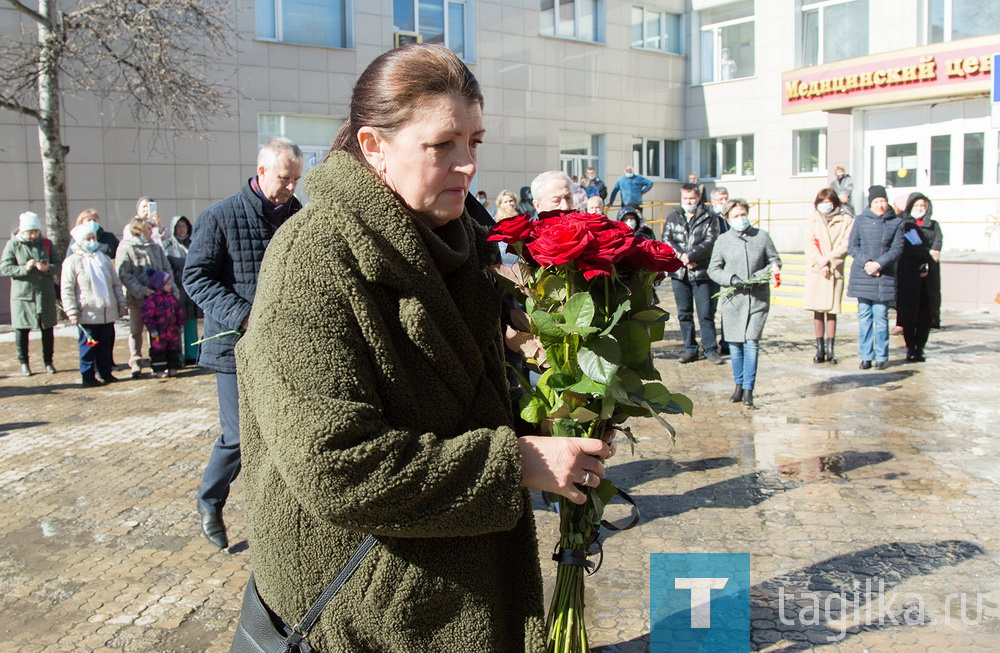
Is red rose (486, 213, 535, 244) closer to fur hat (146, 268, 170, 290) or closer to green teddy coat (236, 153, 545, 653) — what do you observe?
green teddy coat (236, 153, 545, 653)

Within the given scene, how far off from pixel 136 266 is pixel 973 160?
60.6 ft

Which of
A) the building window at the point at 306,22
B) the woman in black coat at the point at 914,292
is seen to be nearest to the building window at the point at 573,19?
the building window at the point at 306,22

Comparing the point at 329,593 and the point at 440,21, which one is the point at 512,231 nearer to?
the point at 329,593

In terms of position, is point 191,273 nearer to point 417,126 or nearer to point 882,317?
point 417,126

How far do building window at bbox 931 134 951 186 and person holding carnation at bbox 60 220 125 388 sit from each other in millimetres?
18702

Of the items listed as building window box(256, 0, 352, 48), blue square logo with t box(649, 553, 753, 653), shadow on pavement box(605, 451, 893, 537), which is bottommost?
blue square logo with t box(649, 553, 753, 653)

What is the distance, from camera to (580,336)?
196 centimetres

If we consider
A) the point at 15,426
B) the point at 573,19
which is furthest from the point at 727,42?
the point at 15,426

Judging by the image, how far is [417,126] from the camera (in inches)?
67.7

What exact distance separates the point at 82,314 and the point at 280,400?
29.6 ft

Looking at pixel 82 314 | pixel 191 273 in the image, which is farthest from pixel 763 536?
pixel 82 314

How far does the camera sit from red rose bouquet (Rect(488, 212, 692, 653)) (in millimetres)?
1912

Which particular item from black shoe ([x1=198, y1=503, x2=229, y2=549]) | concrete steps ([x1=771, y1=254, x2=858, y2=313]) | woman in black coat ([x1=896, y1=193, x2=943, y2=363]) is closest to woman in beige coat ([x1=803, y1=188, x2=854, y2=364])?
woman in black coat ([x1=896, y1=193, x2=943, y2=363])

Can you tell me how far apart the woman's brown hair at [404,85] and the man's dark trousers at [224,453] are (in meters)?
2.68
